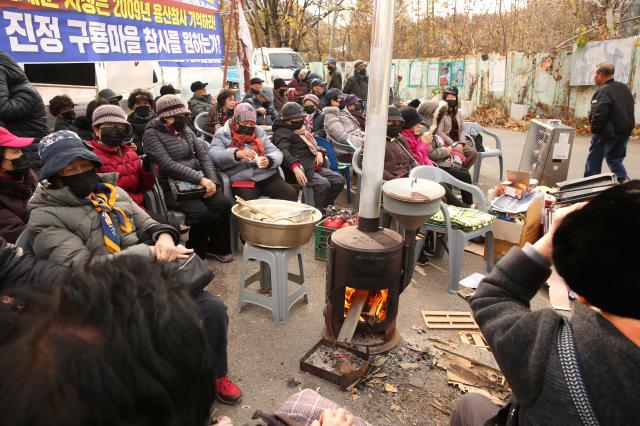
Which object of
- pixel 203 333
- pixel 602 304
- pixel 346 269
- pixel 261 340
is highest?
pixel 203 333

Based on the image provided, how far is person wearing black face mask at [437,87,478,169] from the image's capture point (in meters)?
6.91

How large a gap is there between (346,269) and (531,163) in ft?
18.0

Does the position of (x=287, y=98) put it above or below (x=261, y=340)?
above

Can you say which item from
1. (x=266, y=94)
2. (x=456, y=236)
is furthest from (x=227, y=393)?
(x=266, y=94)

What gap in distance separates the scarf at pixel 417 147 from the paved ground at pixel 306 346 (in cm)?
134

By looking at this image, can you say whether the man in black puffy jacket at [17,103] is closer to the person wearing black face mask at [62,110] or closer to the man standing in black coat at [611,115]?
the person wearing black face mask at [62,110]

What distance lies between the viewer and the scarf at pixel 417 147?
5.61 metres

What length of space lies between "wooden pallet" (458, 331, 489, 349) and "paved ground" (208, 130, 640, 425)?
38 cm

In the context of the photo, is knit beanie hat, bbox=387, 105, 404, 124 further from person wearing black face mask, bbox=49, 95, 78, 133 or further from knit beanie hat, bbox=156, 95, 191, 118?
person wearing black face mask, bbox=49, 95, 78, 133

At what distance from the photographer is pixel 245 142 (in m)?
5.02

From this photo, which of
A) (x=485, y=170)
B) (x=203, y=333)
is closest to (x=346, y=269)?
(x=203, y=333)

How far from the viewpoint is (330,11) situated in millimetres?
22297

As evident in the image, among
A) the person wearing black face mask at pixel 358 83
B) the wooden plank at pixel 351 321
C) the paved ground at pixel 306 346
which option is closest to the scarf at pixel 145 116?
the paved ground at pixel 306 346

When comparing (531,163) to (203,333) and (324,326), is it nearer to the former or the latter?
(324,326)
